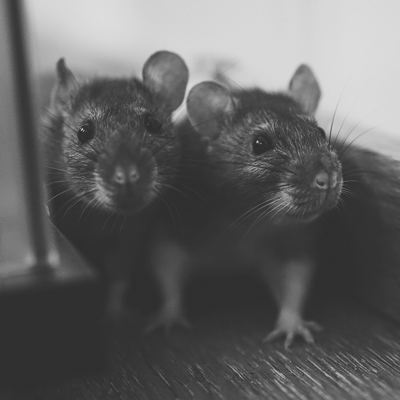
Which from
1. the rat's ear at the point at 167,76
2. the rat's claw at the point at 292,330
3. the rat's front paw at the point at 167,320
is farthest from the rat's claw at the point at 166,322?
the rat's ear at the point at 167,76

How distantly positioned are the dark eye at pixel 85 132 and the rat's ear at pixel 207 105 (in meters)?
0.22

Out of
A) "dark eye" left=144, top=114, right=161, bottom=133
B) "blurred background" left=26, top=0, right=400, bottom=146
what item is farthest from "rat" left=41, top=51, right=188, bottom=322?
"blurred background" left=26, top=0, right=400, bottom=146

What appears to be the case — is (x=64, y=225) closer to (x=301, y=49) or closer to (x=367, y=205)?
(x=367, y=205)

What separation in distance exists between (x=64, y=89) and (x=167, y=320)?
53 centimetres

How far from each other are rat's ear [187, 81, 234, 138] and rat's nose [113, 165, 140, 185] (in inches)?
10.7

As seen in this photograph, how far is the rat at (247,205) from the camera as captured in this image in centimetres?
111

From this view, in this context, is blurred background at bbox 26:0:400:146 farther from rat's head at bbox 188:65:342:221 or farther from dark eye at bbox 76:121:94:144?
dark eye at bbox 76:121:94:144

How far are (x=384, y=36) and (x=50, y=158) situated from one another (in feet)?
3.33

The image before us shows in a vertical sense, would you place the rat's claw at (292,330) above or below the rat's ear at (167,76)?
below

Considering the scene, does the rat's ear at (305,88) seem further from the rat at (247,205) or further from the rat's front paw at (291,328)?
the rat's front paw at (291,328)

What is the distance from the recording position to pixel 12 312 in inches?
29.9

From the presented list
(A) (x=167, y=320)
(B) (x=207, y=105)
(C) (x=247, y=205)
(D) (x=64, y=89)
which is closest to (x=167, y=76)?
(B) (x=207, y=105)

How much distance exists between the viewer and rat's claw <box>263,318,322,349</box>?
3.52ft

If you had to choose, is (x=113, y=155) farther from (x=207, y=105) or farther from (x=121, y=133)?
(x=207, y=105)
